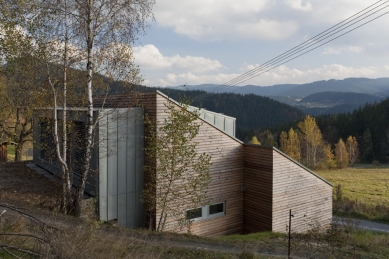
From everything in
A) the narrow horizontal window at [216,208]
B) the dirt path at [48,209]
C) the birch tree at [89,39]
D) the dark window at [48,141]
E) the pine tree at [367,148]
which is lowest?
the pine tree at [367,148]

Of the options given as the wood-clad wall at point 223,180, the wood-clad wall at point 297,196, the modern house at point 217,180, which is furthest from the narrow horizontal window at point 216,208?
the wood-clad wall at point 297,196

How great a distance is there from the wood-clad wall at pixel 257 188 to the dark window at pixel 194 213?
2.38m

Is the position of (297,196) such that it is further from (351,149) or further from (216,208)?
(351,149)

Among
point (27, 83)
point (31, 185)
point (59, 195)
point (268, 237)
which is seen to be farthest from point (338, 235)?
point (31, 185)

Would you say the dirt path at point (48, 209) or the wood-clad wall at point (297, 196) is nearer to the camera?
the dirt path at point (48, 209)

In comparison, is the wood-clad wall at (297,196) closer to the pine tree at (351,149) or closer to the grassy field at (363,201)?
the grassy field at (363,201)

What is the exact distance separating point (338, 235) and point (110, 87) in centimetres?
815

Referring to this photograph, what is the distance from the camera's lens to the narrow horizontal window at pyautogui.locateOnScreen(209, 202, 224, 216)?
45.5ft

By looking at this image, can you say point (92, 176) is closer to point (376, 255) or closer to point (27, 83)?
point (27, 83)

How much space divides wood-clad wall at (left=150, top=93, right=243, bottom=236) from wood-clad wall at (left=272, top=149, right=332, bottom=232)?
1.71 meters

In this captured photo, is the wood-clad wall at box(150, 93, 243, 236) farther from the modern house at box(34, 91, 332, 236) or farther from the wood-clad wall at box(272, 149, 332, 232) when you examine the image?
the wood-clad wall at box(272, 149, 332, 232)

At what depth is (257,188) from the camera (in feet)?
46.8

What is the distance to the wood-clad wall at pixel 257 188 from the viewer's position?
13.8 meters

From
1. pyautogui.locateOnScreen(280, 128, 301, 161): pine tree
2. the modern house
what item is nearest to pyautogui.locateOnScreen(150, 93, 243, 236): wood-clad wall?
the modern house
